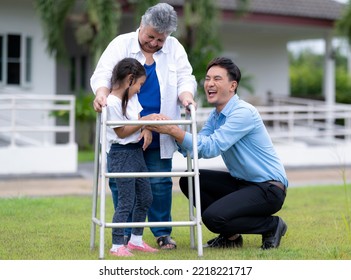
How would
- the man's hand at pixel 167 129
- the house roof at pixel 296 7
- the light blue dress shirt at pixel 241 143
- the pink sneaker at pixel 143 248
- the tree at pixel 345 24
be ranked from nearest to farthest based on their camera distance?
1. the man's hand at pixel 167 129
2. the light blue dress shirt at pixel 241 143
3. the pink sneaker at pixel 143 248
4. the tree at pixel 345 24
5. the house roof at pixel 296 7

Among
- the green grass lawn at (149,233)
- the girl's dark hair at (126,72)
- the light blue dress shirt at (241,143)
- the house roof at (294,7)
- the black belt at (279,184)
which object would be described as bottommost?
the green grass lawn at (149,233)

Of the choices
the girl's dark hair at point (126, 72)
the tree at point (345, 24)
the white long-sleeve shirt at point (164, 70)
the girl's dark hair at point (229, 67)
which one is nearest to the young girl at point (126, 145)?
the girl's dark hair at point (126, 72)

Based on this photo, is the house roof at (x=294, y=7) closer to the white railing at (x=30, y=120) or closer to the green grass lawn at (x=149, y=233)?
the white railing at (x=30, y=120)

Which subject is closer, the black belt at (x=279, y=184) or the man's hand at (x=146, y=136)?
the man's hand at (x=146, y=136)

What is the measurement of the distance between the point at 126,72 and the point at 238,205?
135 centimetres

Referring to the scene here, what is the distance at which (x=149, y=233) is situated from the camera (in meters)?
8.05

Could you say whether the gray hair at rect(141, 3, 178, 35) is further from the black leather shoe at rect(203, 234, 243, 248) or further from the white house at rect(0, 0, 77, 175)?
the white house at rect(0, 0, 77, 175)

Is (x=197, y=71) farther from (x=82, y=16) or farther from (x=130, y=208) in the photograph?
(x=130, y=208)

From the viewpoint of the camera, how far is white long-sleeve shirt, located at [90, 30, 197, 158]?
6832 mm

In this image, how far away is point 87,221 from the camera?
28.8 feet

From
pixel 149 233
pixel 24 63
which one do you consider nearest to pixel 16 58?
pixel 24 63

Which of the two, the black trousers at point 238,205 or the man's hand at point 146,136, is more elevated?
the man's hand at point 146,136

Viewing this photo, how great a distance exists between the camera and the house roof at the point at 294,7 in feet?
71.2

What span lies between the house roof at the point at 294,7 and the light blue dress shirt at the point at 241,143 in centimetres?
1404
